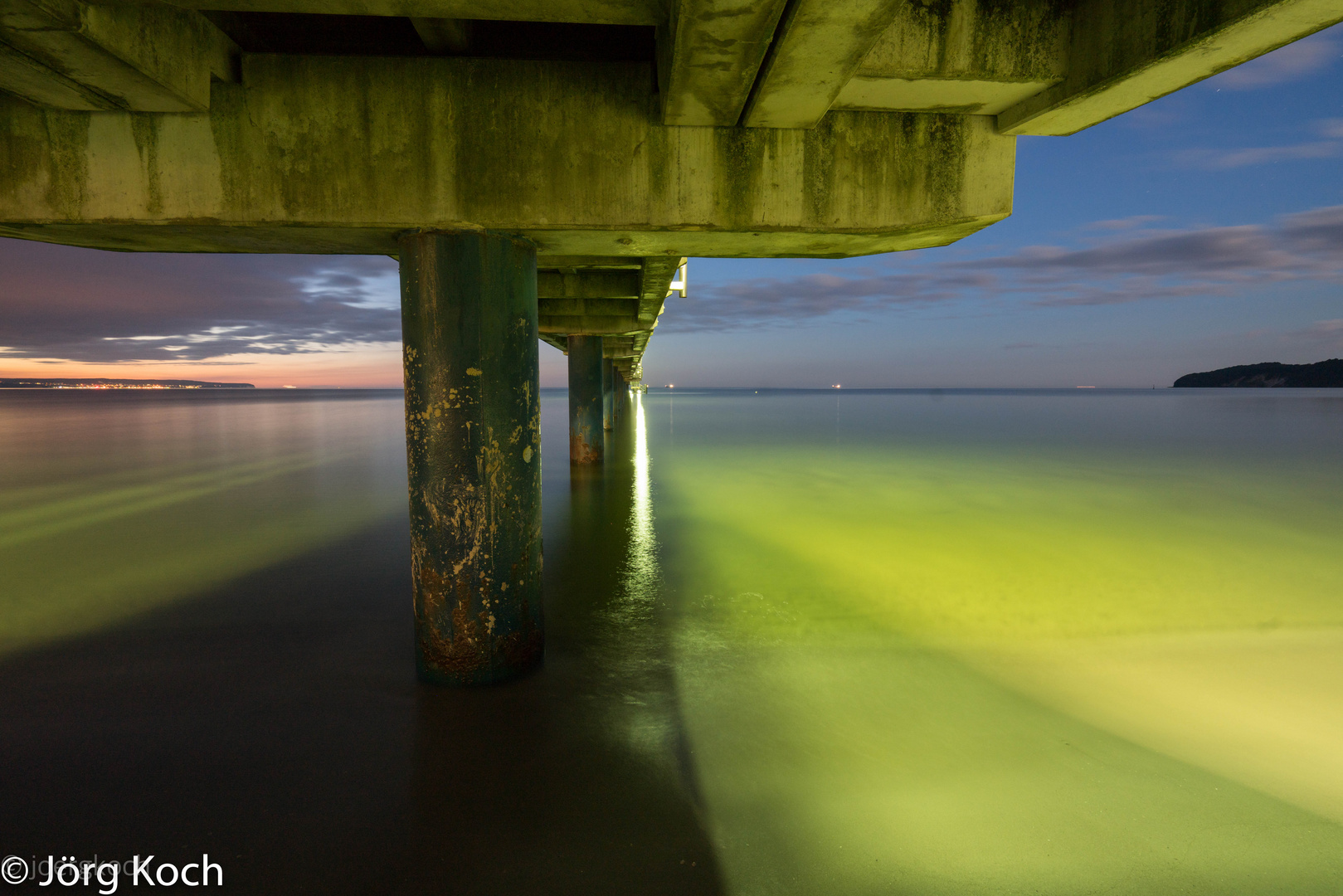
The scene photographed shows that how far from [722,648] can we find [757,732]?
4.22ft

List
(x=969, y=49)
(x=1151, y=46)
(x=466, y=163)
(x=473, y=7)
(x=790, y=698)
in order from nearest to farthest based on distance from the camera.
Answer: (x=473, y=7) < (x=1151, y=46) < (x=969, y=49) < (x=466, y=163) < (x=790, y=698)

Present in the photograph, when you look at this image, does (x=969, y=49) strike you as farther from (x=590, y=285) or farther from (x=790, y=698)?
(x=590, y=285)

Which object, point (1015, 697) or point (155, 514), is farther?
point (155, 514)

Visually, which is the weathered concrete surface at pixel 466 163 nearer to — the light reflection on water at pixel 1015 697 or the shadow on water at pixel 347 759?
the shadow on water at pixel 347 759

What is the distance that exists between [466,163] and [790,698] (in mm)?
4194

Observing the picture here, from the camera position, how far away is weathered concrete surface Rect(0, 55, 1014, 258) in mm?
3578

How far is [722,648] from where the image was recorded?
534cm

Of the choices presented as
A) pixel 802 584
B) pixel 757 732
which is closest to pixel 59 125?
pixel 757 732

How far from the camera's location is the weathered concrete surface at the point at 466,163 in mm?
3578

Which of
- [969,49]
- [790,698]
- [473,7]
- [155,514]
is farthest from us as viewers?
[155,514]

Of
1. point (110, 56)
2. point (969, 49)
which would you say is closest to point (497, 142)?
point (110, 56)

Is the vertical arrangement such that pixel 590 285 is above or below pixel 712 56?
above

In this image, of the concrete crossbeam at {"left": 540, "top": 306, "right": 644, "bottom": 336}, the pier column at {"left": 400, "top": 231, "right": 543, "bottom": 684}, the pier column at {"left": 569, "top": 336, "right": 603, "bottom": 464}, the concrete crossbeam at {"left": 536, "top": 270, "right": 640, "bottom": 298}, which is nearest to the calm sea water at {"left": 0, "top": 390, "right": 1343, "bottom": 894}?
the pier column at {"left": 400, "top": 231, "right": 543, "bottom": 684}

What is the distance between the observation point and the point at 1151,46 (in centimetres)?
300
